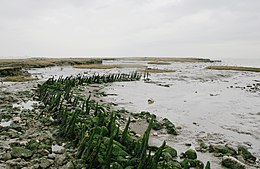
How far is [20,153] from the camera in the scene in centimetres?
806

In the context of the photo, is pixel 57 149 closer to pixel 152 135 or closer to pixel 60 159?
pixel 60 159

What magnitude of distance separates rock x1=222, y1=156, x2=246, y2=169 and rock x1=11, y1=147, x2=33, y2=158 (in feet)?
18.8

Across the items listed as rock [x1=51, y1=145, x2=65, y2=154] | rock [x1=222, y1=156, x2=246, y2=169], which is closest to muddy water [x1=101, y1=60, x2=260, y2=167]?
rock [x1=222, y1=156, x2=246, y2=169]

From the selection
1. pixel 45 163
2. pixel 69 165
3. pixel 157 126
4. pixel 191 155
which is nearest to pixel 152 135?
pixel 157 126

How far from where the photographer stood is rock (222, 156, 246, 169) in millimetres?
8398

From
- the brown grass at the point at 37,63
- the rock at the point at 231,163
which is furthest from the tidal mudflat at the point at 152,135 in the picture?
the brown grass at the point at 37,63

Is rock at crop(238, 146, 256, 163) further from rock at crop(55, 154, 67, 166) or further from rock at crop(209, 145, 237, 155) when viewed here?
rock at crop(55, 154, 67, 166)

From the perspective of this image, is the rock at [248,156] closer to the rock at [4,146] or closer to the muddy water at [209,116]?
the muddy water at [209,116]

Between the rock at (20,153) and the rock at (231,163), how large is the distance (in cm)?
573

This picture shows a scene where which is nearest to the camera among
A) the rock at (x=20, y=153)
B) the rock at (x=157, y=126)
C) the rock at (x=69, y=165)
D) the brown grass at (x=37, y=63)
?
the rock at (x=69, y=165)

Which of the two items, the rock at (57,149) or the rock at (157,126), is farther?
the rock at (157,126)

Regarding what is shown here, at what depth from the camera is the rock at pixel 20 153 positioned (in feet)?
26.2

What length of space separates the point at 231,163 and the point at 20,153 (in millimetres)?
6172

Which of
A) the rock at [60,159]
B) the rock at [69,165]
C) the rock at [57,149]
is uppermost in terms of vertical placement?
the rock at [69,165]
